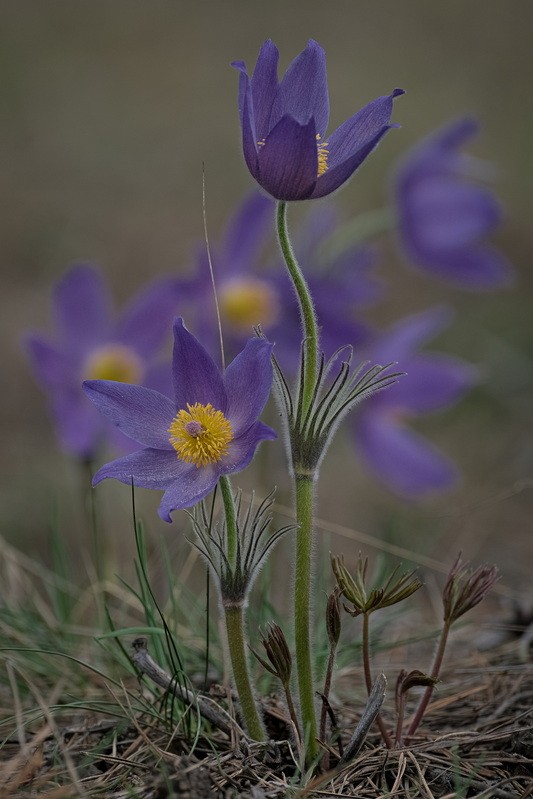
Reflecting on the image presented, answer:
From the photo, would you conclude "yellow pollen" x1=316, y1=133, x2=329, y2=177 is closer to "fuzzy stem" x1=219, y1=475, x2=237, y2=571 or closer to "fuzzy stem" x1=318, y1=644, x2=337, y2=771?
"fuzzy stem" x1=219, y1=475, x2=237, y2=571

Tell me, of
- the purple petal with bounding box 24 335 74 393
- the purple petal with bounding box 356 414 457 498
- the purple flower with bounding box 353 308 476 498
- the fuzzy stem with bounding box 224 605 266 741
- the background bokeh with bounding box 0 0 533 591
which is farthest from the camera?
the background bokeh with bounding box 0 0 533 591

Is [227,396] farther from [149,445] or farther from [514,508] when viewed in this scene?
[514,508]

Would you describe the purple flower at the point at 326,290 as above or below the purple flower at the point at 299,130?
below

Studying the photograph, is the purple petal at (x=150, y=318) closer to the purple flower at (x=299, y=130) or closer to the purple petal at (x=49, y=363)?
the purple petal at (x=49, y=363)

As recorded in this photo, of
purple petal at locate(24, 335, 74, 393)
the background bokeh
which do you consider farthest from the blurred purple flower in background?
the background bokeh

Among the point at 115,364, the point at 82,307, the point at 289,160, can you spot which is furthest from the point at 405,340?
the point at 289,160

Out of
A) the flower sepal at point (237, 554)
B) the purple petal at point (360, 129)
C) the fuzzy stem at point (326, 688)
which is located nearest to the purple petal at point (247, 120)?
the purple petal at point (360, 129)

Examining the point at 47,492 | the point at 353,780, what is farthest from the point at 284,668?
the point at 47,492
